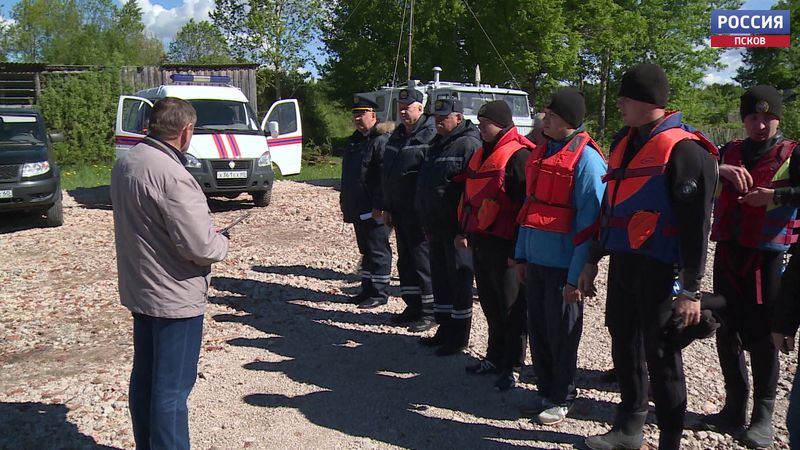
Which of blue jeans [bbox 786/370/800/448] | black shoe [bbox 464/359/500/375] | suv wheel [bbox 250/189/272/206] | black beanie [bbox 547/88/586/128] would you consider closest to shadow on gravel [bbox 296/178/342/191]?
suv wheel [bbox 250/189/272/206]

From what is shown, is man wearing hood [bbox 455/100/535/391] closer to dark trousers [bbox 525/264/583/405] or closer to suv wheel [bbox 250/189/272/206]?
dark trousers [bbox 525/264/583/405]

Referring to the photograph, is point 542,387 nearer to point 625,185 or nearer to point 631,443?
point 631,443

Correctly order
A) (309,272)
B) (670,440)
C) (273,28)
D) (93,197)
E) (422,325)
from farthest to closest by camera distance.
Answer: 1. (273,28)
2. (93,197)
3. (309,272)
4. (422,325)
5. (670,440)

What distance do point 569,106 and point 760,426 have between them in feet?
6.93

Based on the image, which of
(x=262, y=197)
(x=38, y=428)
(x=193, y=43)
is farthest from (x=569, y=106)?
(x=193, y=43)

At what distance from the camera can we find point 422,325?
6.19 m

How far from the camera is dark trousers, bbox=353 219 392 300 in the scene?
6922 millimetres

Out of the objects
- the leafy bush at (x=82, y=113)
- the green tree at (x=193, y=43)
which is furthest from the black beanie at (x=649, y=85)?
the green tree at (x=193, y=43)

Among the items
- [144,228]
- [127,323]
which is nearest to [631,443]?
[144,228]

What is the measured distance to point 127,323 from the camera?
20.7 feet

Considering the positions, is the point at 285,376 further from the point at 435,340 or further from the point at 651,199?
the point at 651,199

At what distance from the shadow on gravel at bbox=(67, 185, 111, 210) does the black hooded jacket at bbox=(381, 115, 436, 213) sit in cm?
914

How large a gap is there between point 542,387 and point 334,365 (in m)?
1.74

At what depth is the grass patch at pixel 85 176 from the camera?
16578 mm
